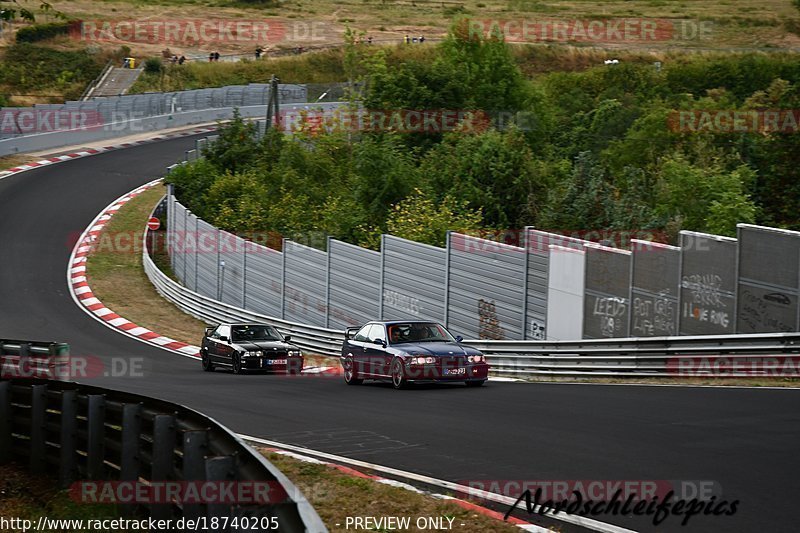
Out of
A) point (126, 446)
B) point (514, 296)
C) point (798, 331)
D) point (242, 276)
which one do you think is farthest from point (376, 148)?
point (126, 446)

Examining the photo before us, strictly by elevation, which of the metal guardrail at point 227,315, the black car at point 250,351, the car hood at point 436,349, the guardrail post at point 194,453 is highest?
the guardrail post at point 194,453

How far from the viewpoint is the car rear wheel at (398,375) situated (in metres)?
19.9

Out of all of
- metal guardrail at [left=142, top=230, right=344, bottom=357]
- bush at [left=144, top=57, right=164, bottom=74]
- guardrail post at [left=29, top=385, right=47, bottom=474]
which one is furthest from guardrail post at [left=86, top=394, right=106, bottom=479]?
bush at [left=144, top=57, right=164, bottom=74]

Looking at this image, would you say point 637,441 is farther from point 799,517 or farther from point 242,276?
point 242,276

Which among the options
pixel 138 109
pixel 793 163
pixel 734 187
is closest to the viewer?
pixel 734 187

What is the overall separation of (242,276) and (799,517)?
28.7 metres

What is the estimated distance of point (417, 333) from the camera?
824 inches

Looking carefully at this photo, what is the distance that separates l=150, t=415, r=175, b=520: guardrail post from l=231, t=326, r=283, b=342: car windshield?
17.0 metres

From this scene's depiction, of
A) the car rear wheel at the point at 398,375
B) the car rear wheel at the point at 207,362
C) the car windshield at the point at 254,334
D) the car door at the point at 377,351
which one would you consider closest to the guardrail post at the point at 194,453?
the car rear wheel at the point at 398,375

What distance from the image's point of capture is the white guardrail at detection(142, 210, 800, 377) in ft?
58.7

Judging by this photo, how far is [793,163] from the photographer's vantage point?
40.0m

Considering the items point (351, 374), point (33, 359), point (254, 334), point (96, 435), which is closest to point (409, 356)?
point (351, 374)

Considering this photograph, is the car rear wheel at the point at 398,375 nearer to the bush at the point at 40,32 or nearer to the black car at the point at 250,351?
the black car at the point at 250,351

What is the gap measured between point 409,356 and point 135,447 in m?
9.78
